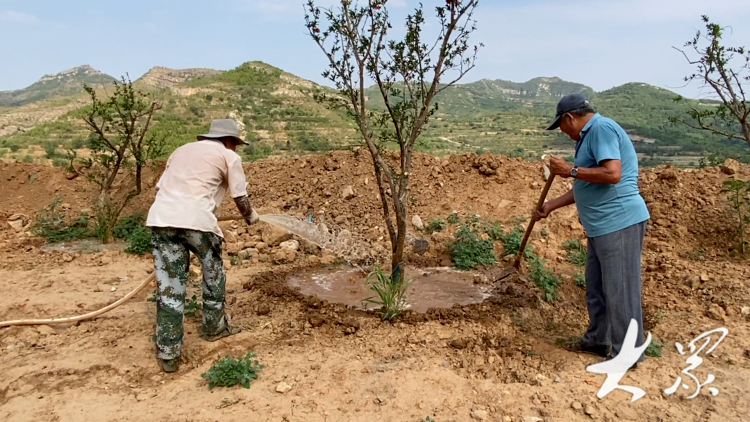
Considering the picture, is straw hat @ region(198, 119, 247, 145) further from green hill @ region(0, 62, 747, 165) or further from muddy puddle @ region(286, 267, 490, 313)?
green hill @ region(0, 62, 747, 165)

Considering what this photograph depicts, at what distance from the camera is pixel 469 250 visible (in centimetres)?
594

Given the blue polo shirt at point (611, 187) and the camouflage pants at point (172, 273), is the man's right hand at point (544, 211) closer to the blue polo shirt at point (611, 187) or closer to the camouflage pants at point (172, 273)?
the blue polo shirt at point (611, 187)

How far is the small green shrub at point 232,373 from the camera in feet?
10.1

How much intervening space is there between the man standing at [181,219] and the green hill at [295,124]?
1314cm

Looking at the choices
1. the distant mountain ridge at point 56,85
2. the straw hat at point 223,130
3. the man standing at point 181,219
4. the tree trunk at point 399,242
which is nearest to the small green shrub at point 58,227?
the man standing at point 181,219

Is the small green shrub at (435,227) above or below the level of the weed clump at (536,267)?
above

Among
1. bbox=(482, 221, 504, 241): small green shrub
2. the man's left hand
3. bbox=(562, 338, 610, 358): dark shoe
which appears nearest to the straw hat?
the man's left hand

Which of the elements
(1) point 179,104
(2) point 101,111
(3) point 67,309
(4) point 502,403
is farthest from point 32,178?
(1) point 179,104

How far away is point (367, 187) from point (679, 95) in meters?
4.49

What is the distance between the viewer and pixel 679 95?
6.41 m

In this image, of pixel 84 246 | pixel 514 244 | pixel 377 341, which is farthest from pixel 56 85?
pixel 377 341

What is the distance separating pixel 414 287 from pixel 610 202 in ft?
8.15

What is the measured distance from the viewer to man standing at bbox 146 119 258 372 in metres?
3.34

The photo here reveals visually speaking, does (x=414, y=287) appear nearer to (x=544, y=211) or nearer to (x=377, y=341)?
(x=377, y=341)
